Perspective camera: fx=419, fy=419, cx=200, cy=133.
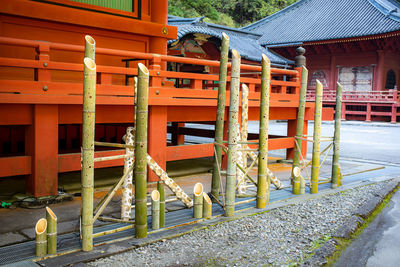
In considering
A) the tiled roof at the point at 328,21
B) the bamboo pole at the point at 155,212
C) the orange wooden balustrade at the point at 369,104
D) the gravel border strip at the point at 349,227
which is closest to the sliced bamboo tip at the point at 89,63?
the bamboo pole at the point at 155,212

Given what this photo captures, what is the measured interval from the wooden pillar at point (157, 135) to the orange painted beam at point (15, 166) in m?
1.92

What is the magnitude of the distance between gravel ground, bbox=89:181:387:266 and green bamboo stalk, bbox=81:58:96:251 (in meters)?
0.32

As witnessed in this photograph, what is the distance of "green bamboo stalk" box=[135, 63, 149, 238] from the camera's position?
13.3 ft

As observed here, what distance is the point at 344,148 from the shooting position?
42.4ft

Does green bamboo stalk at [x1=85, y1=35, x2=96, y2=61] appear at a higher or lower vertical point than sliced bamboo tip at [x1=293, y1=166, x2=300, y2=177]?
higher

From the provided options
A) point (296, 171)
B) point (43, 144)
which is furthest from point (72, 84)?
point (296, 171)

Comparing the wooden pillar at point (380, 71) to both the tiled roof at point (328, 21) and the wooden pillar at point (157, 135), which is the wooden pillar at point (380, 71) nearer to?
the tiled roof at point (328, 21)

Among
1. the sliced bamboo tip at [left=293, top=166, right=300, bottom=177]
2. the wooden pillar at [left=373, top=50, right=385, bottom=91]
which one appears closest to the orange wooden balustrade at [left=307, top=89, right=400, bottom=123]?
the wooden pillar at [left=373, top=50, right=385, bottom=91]

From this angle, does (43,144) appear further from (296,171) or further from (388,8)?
(388,8)

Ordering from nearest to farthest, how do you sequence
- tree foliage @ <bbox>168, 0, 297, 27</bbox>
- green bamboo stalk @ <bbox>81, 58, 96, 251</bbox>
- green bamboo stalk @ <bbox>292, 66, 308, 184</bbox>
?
green bamboo stalk @ <bbox>81, 58, 96, 251</bbox>, green bamboo stalk @ <bbox>292, 66, 308, 184</bbox>, tree foliage @ <bbox>168, 0, 297, 27</bbox>

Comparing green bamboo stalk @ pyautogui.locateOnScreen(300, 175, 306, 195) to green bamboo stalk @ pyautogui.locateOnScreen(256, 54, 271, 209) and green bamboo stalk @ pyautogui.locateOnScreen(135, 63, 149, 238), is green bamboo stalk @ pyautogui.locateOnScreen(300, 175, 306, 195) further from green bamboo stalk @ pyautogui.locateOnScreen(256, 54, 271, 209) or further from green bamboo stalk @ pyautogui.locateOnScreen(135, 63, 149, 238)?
green bamboo stalk @ pyautogui.locateOnScreen(135, 63, 149, 238)

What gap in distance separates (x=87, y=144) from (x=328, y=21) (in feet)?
91.3

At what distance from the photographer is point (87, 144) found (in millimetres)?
3783

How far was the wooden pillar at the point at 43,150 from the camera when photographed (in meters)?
5.58
